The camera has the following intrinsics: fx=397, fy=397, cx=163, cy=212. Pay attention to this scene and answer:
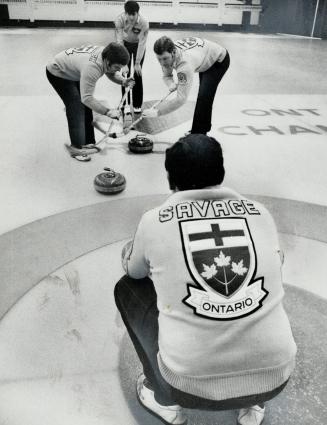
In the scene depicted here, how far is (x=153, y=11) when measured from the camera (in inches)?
658

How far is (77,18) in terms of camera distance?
54.1 feet

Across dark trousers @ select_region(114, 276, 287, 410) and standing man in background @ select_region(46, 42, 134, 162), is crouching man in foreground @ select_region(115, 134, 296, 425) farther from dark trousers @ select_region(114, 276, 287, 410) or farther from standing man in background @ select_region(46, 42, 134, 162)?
standing man in background @ select_region(46, 42, 134, 162)

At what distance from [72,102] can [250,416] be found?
3451 millimetres

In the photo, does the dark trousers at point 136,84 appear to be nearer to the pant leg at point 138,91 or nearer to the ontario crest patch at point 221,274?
the pant leg at point 138,91

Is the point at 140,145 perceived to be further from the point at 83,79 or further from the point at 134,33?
the point at 134,33

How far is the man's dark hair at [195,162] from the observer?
4.23ft

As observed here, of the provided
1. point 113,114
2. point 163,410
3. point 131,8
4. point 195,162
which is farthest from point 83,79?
point 163,410

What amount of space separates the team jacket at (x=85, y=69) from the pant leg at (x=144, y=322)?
2.56m

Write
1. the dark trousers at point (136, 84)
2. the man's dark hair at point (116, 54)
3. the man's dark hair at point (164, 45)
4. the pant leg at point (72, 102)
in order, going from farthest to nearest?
the dark trousers at point (136, 84), the pant leg at point (72, 102), the man's dark hair at point (164, 45), the man's dark hair at point (116, 54)

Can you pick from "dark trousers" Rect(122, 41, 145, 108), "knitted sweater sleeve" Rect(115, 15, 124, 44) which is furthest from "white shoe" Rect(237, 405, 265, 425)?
"knitted sweater sleeve" Rect(115, 15, 124, 44)

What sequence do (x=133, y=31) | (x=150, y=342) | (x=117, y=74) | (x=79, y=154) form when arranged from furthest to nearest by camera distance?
(x=133, y=31), (x=79, y=154), (x=117, y=74), (x=150, y=342)

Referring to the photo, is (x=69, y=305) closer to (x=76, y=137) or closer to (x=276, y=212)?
(x=276, y=212)

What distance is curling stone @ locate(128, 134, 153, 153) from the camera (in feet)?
14.4

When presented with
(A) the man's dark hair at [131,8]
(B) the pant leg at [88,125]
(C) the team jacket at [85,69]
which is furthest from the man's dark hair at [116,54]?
(A) the man's dark hair at [131,8]
